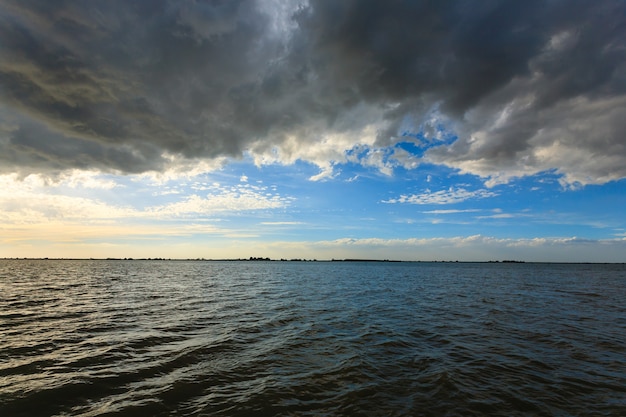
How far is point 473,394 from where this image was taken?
30.4ft

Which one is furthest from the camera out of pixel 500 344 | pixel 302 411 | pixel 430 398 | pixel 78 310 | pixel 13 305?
pixel 13 305

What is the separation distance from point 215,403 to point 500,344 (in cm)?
1397

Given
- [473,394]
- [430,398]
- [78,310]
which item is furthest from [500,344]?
[78,310]

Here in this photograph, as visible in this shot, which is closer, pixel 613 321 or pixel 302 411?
pixel 302 411

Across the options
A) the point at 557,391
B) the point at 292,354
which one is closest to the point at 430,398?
the point at 557,391

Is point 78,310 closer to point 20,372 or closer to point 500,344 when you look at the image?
point 20,372

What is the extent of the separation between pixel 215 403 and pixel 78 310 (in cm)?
2183

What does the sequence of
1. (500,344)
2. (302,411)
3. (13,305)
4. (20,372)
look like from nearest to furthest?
1. (302,411)
2. (20,372)
3. (500,344)
4. (13,305)

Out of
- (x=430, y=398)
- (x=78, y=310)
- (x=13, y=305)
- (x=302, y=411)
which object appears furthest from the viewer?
(x=13, y=305)

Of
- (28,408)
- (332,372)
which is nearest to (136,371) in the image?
(28,408)

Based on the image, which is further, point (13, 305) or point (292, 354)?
point (13, 305)

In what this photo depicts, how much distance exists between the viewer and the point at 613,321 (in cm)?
2088

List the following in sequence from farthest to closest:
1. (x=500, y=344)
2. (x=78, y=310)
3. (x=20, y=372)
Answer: (x=78, y=310), (x=500, y=344), (x=20, y=372)

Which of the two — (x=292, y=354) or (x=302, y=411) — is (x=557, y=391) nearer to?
(x=302, y=411)
